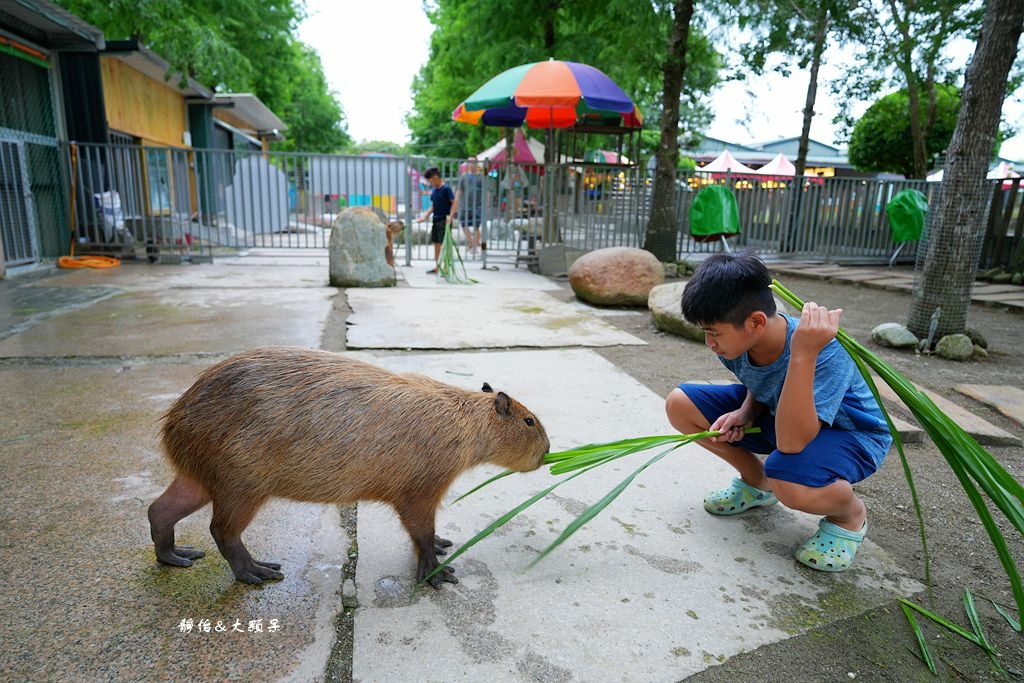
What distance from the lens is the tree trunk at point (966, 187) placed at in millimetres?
4852

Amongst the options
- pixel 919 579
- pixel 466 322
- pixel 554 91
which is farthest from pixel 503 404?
pixel 554 91

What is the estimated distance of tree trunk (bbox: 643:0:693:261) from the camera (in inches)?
363

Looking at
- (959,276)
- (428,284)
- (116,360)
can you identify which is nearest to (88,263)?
(428,284)

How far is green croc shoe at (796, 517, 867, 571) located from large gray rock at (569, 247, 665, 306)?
491cm

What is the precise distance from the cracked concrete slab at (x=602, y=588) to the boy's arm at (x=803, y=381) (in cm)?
48

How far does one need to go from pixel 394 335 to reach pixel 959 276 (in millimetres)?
4611

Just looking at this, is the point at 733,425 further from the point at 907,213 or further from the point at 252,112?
the point at 252,112

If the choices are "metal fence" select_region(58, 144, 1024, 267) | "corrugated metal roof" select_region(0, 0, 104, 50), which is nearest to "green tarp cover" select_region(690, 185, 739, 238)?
"metal fence" select_region(58, 144, 1024, 267)

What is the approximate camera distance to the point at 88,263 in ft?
29.6

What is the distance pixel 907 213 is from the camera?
11.1 meters

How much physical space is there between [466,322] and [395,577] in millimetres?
3900

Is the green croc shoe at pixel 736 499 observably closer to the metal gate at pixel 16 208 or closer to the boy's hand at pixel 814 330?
the boy's hand at pixel 814 330

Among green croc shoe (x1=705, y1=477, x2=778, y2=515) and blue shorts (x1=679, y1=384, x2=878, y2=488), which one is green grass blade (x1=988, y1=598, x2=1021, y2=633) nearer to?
blue shorts (x1=679, y1=384, x2=878, y2=488)

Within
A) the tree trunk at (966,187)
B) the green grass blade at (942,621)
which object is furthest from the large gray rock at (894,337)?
the green grass blade at (942,621)
